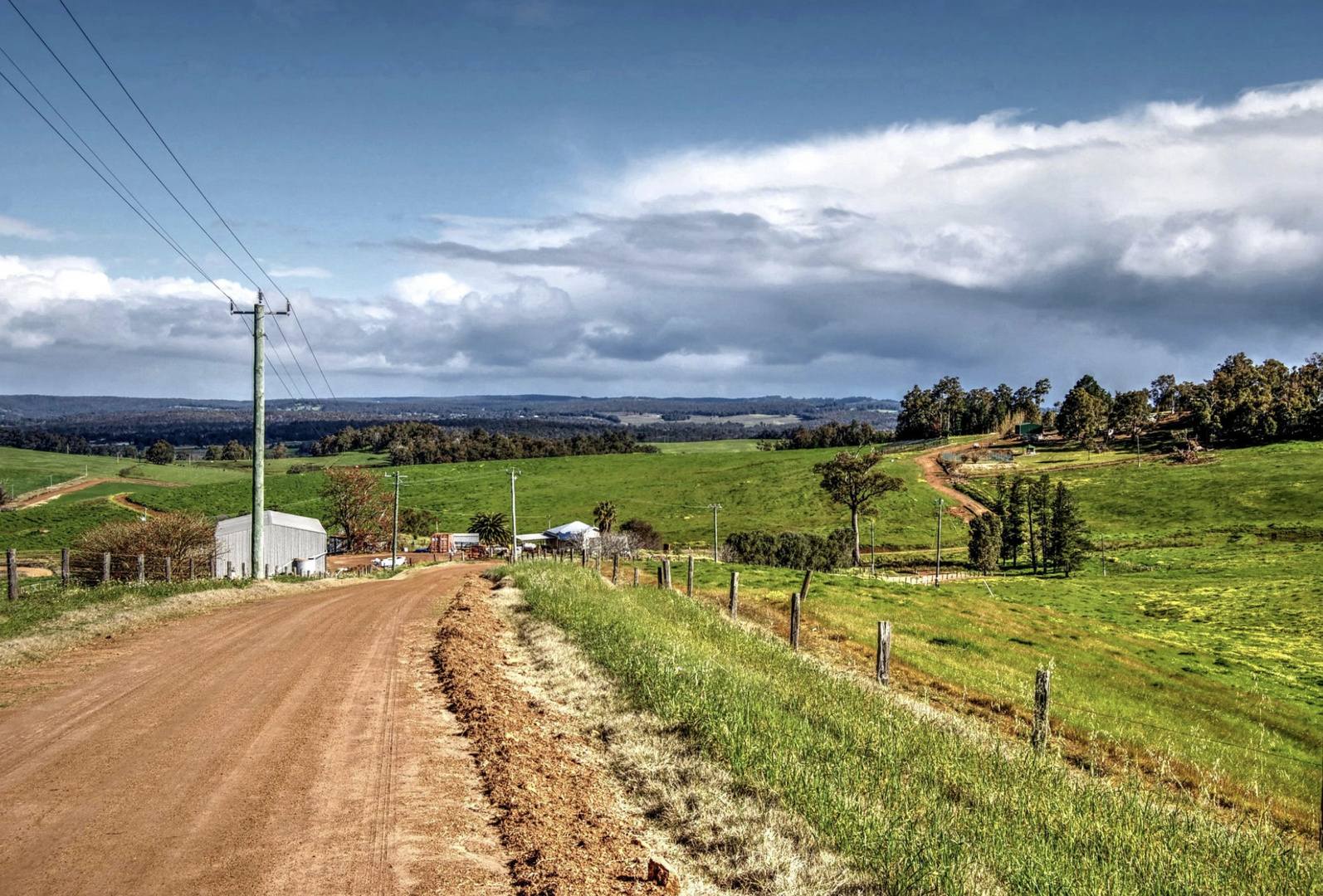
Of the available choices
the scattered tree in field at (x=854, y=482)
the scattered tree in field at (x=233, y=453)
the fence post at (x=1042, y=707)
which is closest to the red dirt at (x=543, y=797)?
the fence post at (x=1042, y=707)

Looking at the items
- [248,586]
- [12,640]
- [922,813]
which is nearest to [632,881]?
[922,813]

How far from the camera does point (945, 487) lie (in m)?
112

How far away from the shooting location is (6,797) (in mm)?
8219

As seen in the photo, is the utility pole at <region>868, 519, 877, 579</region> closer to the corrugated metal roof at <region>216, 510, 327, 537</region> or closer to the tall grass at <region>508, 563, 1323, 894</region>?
the corrugated metal roof at <region>216, 510, 327, 537</region>

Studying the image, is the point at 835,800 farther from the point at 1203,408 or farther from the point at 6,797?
the point at 1203,408

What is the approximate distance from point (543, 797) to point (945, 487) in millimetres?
110021

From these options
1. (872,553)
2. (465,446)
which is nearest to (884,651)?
(872,553)

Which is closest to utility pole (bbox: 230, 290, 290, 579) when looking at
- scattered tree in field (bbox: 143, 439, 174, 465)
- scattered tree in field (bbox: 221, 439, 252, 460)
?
scattered tree in field (bbox: 143, 439, 174, 465)

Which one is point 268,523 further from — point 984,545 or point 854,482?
point 984,545

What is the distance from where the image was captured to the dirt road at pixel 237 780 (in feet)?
22.2

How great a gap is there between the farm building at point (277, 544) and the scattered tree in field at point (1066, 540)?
2394 inches

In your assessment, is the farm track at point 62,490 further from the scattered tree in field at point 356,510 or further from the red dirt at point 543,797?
the red dirt at point 543,797

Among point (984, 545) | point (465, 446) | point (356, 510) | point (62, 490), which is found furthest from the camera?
point (465, 446)

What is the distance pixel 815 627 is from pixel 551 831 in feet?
66.9
